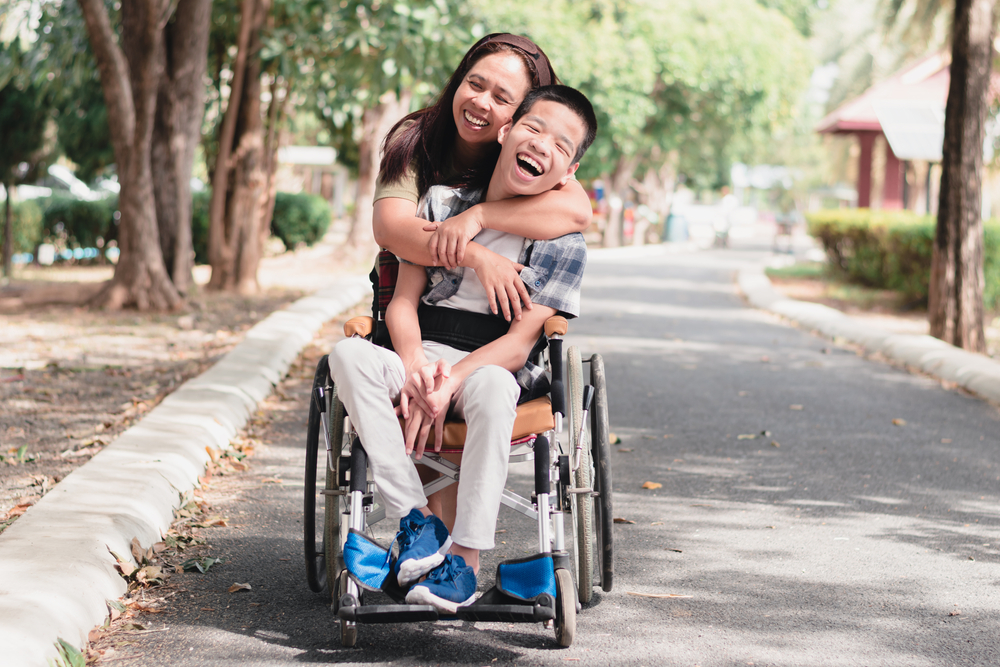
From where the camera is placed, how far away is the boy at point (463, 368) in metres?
3.04

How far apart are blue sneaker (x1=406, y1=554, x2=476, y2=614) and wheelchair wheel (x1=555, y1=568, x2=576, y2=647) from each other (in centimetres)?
24

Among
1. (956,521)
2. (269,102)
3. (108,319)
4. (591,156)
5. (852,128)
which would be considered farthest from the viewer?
(591,156)

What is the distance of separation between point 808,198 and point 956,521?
105 m

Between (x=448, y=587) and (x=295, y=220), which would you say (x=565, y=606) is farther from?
(x=295, y=220)

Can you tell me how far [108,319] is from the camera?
394 inches

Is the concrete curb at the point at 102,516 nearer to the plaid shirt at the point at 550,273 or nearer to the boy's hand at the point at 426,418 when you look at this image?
the boy's hand at the point at 426,418

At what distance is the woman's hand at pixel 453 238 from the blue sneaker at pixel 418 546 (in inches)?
31.7

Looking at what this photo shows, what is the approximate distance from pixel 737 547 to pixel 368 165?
14.8m

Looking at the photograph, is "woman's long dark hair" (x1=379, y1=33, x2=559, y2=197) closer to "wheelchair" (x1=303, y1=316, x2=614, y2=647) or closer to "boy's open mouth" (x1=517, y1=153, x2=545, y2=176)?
"boy's open mouth" (x1=517, y1=153, x2=545, y2=176)

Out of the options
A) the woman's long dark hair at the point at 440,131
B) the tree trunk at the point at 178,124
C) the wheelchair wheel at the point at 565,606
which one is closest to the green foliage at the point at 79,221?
the tree trunk at the point at 178,124

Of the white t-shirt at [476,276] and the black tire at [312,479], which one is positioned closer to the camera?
the black tire at [312,479]

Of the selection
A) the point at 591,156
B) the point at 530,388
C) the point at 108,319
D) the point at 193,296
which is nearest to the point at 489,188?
the point at 530,388

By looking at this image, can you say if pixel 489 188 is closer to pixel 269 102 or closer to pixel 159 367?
pixel 159 367

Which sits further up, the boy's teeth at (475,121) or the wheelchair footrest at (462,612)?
the boy's teeth at (475,121)
